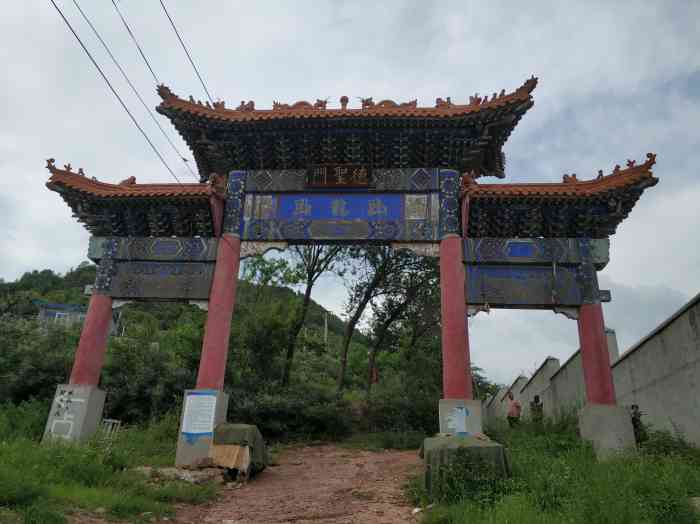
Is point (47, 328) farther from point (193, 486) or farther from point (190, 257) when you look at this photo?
point (193, 486)

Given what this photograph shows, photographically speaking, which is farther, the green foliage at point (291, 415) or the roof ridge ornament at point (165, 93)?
the green foliage at point (291, 415)

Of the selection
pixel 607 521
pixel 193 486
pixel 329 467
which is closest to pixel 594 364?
pixel 607 521

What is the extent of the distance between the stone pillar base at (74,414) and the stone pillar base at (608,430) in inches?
349

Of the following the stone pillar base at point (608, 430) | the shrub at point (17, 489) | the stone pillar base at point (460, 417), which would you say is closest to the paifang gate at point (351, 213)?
the stone pillar base at point (460, 417)

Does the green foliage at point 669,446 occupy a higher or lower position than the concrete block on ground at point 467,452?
higher

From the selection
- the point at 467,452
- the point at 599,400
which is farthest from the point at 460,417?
the point at 599,400

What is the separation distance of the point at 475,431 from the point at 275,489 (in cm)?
343

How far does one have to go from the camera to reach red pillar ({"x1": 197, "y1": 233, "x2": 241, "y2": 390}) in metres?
9.65

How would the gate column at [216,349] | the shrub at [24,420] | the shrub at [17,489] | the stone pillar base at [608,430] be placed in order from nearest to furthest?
the shrub at [17,489], the stone pillar base at [608,430], the gate column at [216,349], the shrub at [24,420]

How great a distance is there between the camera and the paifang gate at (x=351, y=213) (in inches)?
386

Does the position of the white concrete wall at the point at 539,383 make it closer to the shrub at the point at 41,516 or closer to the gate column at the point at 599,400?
the gate column at the point at 599,400

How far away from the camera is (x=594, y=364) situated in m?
9.25

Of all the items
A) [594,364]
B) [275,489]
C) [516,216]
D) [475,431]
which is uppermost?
[516,216]

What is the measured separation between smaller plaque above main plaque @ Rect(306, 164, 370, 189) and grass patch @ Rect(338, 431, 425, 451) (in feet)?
22.7
